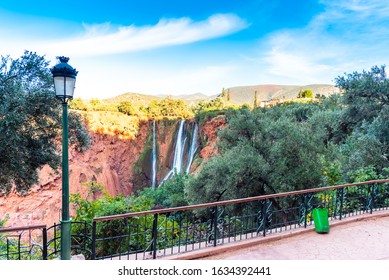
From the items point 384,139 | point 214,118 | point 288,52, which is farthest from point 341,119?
point 214,118

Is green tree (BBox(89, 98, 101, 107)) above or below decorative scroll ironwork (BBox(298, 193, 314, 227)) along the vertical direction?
above

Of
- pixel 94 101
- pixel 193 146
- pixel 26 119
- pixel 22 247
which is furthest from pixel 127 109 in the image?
pixel 22 247

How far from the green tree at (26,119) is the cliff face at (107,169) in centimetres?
1224

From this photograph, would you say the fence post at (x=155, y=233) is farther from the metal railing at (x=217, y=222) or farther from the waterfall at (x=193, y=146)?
the waterfall at (x=193, y=146)

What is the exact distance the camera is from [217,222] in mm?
5176

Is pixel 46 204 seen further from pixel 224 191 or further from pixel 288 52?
pixel 288 52

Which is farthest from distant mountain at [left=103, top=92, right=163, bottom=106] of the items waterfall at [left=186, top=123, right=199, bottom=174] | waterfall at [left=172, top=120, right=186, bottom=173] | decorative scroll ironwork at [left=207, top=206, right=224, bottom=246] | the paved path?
the paved path

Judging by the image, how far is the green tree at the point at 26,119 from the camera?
655cm

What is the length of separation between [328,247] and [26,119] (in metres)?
7.76

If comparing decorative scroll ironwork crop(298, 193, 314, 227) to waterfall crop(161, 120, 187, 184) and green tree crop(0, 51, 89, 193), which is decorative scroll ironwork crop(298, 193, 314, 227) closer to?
green tree crop(0, 51, 89, 193)

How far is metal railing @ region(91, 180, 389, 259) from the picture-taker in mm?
4785

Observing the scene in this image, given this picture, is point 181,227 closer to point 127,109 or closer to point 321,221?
point 321,221

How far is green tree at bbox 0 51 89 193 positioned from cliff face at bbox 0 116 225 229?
12.2 m

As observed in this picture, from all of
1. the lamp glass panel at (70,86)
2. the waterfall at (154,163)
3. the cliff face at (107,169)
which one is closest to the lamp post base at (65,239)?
the lamp glass panel at (70,86)
